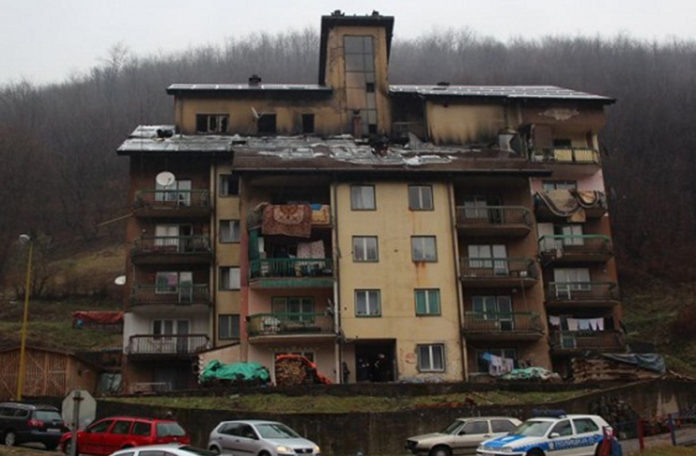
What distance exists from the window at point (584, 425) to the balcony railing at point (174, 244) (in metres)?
25.6

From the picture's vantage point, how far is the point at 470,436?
24.5 meters

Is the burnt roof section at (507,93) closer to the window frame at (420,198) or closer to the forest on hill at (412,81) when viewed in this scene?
the window frame at (420,198)

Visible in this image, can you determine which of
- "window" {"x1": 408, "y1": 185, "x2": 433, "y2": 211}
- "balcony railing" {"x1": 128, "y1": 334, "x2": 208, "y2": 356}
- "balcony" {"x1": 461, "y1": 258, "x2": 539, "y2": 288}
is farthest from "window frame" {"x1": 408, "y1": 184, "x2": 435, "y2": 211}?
"balcony railing" {"x1": 128, "y1": 334, "x2": 208, "y2": 356}

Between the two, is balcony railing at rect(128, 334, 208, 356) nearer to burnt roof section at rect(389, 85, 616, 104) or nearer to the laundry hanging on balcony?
the laundry hanging on balcony

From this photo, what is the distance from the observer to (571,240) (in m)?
43.9

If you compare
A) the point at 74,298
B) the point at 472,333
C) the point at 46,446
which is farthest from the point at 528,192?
the point at 74,298

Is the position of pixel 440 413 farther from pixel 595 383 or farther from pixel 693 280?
pixel 693 280

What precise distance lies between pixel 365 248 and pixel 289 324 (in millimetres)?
5739

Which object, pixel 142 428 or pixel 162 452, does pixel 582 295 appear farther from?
pixel 162 452

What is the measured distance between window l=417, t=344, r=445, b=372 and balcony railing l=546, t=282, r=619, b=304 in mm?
7860

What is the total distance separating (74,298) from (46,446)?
4538 cm

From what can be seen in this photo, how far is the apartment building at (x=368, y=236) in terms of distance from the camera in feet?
127

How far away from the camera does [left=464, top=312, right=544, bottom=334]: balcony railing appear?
128 feet

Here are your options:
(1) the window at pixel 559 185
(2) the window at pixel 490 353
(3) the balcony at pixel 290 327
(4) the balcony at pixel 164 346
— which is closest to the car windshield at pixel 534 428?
(3) the balcony at pixel 290 327
